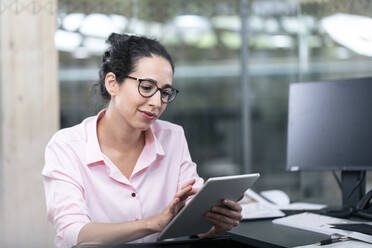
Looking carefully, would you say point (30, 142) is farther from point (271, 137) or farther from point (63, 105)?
point (271, 137)

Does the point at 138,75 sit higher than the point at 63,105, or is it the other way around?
the point at 138,75

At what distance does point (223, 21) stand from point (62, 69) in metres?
1.52

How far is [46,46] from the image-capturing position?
2.56 m

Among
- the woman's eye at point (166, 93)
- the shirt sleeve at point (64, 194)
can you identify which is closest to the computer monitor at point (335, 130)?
the woman's eye at point (166, 93)

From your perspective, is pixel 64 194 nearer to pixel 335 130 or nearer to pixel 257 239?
pixel 257 239

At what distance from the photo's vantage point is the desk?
1.46 meters

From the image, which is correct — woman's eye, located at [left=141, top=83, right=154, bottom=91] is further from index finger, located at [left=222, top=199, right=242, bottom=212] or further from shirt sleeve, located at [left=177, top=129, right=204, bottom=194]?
index finger, located at [left=222, top=199, right=242, bottom=212]

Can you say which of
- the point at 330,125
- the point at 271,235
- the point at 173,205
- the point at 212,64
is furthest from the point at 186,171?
the point at 212,64

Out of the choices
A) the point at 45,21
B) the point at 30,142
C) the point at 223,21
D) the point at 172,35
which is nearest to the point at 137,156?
the point at 30,142

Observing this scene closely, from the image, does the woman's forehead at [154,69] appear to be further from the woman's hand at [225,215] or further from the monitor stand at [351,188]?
the monitor stand at [351,188]

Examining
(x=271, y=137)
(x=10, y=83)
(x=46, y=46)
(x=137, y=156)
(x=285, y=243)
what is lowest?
(x=271, y=137)

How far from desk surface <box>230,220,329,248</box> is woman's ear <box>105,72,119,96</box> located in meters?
0.67

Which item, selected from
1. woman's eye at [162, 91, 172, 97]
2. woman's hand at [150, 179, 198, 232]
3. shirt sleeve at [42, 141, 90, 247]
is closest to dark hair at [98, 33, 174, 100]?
woman's eye at [162, 91, 172, 97]

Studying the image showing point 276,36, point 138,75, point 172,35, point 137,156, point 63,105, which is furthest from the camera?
point 276,36
